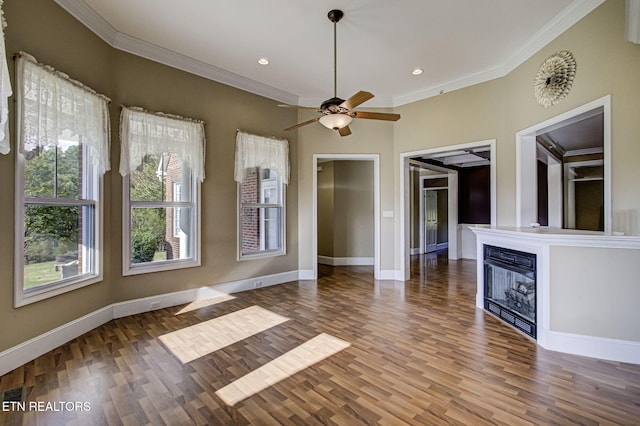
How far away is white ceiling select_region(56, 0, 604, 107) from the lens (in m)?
2.99

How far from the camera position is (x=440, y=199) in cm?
1043

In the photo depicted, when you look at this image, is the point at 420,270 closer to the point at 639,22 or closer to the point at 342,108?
the point at 342,108

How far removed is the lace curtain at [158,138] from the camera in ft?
11.5

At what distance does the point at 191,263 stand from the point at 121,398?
224 centimetres

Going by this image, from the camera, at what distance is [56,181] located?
290 centimetres

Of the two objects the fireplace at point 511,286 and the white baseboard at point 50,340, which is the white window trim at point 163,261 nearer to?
the white baseboard at point 50,340

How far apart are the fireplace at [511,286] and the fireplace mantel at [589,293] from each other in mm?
159

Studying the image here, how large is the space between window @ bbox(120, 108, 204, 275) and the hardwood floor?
32.0 inches

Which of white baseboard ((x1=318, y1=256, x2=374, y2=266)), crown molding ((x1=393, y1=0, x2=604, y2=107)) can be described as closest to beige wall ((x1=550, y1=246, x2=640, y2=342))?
crown molding ((x1=393, y1=0, x2=604, y2=107))

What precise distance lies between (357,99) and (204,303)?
333 centimetres

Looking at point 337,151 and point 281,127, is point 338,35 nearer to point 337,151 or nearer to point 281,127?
point 281,127

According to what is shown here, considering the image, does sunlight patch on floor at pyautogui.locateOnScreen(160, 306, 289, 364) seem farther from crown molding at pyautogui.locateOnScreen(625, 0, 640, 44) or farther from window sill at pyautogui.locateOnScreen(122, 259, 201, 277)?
crown molding at pyautogui.locateOnScreen(625, 0, 640, 44)

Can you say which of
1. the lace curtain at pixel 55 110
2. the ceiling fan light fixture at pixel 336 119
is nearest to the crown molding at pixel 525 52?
the ceiling fan light fixture at pixel 336 119

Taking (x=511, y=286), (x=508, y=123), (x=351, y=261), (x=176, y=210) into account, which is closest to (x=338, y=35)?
(x=508, y=123)
